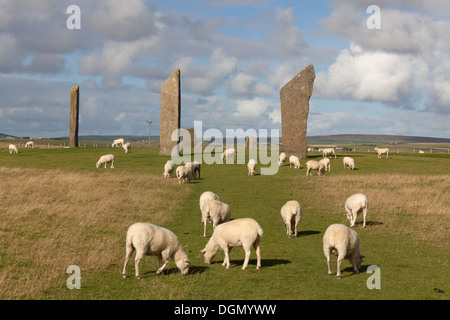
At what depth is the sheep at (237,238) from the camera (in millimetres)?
10570

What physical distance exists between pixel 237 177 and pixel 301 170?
7.27 m

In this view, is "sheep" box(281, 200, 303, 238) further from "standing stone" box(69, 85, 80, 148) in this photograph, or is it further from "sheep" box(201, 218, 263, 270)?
"standing stone" box(69, 85, 80, 148)

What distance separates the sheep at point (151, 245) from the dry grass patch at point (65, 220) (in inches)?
54.5

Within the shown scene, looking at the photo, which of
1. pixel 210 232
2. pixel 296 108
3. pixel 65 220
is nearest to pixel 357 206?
pixel 210 232

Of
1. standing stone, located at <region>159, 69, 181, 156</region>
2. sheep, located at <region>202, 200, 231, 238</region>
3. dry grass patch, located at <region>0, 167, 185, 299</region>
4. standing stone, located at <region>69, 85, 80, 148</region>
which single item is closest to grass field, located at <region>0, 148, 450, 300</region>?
dry grass patch, located at <region>0, 167, 185, 299</region>

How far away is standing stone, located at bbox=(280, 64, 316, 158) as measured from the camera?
4453 centimetres

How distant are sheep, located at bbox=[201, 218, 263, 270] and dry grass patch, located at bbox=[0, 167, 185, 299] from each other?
250cm

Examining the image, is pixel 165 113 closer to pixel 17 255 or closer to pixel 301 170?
pixel 301 170

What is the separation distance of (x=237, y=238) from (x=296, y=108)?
35286mm

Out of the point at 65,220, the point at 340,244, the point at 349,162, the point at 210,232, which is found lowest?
the point at 210,232

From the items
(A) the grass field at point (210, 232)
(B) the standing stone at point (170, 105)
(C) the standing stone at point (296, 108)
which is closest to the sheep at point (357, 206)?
(A) the grass field at point (210, 232)

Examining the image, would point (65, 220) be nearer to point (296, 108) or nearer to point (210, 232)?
point (210, 232)

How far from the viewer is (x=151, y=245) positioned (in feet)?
32.1

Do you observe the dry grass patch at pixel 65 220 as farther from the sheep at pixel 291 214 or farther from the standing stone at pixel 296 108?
the standing stone at pixel 296 108
